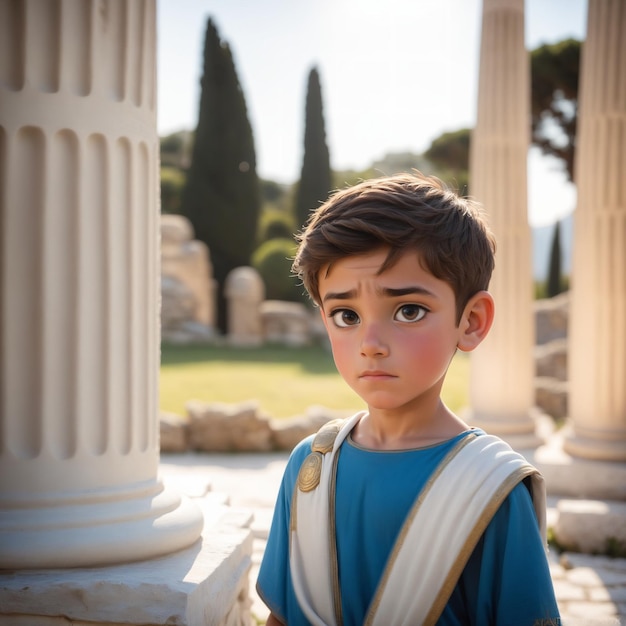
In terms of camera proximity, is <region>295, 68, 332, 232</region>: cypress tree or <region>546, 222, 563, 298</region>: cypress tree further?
<region>546, 222, 563, 298</region>: cypress tree

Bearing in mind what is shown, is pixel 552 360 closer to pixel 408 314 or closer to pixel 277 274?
pixel 277 274

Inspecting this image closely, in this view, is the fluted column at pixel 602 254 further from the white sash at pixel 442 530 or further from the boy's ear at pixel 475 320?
the white sash at pixel 442 530

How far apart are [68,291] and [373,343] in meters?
1.25

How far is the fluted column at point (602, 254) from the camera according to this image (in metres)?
6.60

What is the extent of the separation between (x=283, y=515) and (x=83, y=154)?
4.51 feet

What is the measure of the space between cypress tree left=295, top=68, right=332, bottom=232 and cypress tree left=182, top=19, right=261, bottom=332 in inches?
74.8

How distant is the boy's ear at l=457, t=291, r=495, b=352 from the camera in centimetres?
169

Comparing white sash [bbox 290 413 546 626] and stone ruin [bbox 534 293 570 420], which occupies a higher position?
white sash [bbox 290 413 546 626]

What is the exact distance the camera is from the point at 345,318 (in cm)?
165

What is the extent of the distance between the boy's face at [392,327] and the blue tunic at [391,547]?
0.17 metres

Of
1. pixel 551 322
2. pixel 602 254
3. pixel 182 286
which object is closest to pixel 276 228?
pixel 182 286

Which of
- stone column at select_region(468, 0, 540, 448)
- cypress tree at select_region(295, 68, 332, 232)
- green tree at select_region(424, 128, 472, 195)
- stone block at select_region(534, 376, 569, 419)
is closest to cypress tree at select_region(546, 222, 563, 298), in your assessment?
green tree at select_region(424, 128, 472, 195)

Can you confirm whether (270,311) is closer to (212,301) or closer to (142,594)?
(212,301)

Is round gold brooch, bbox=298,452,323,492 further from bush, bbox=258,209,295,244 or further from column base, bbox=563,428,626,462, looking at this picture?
bush, bbox=258,209,295,244
